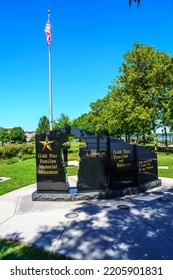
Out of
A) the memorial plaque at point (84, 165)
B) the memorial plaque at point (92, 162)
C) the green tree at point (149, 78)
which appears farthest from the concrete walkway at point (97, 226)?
the green tree at point (149, 78)

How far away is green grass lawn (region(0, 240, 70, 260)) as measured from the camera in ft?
14.4

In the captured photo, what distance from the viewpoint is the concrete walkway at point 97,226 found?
4621mm

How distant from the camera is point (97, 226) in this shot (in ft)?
19.1

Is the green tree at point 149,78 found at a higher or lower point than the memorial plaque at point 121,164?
higher

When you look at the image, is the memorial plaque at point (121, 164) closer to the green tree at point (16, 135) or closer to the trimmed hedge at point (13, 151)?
the trimmed hedge at point (13, 151)

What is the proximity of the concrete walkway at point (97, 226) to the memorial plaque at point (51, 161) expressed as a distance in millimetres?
656

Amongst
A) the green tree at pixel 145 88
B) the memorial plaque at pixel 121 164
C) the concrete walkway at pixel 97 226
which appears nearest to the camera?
the concrete walkway at pixel 97 226

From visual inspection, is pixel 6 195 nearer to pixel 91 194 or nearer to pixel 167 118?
pixel 91 194

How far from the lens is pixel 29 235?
539 centimetres

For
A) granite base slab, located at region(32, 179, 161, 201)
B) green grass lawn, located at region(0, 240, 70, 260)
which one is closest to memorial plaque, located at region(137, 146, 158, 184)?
granite base slab, located at region(32, 179, 161, 201)

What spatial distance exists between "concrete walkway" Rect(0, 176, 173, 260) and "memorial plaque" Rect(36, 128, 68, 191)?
66 centimetres

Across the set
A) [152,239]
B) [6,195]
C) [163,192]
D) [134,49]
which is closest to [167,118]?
[134,49]

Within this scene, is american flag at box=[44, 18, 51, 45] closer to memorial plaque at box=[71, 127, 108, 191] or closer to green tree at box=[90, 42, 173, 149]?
green tree at box=[90, 42, 173, 149]
